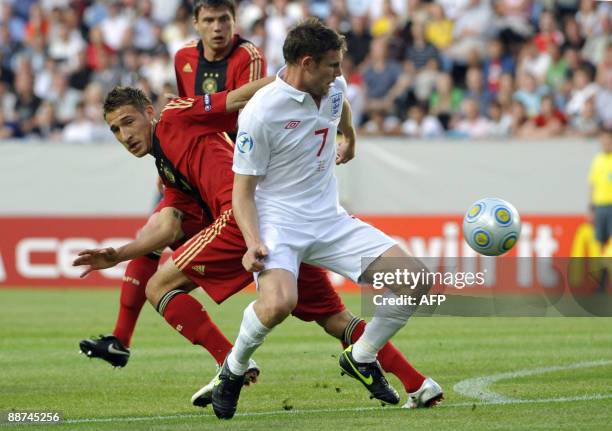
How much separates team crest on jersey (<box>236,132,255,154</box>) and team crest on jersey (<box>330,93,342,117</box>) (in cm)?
57

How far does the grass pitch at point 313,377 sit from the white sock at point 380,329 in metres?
0.34

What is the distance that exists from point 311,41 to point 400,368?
2.00 metres

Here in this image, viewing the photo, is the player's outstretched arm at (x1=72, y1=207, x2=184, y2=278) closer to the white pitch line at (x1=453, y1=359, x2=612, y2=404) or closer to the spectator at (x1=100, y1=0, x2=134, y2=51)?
the white pitch line at (x1=453, y1=359, x2=612, y2=404)

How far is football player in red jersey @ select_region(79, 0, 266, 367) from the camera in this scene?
805 cm

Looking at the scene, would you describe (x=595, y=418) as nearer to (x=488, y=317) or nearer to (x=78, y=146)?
(x=488, y=317)

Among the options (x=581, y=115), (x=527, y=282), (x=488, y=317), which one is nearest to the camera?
(x=488, y=317)

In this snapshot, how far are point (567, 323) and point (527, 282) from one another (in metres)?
3.77

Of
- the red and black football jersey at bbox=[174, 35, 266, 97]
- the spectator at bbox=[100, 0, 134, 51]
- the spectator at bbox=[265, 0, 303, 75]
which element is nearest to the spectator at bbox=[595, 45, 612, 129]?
the spectator at bbox=[265, 0, 303, 75]

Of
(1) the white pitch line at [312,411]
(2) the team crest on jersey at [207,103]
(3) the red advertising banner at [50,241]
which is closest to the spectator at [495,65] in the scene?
(3) the red advertising banner at [50,241]

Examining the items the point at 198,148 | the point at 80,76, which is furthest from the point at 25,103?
the point at 198,148

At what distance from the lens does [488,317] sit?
14.0 m

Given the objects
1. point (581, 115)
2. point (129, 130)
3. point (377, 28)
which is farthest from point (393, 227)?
point (129, 130)

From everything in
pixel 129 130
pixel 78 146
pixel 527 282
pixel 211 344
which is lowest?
pixel 527 282

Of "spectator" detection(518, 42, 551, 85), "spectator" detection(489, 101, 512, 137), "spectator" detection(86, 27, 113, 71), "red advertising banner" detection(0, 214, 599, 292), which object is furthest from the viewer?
"spectator" detection(86, 27, 113, 71)
